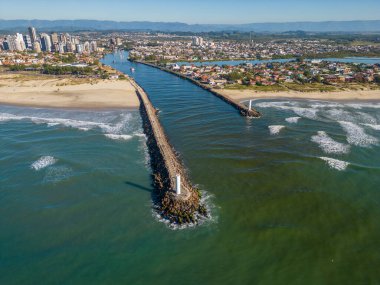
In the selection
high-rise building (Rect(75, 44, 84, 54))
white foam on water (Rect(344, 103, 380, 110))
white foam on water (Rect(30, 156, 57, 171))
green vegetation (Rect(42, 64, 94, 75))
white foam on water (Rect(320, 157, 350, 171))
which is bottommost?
white foam on water (Rect(30, 156, 57, 171))

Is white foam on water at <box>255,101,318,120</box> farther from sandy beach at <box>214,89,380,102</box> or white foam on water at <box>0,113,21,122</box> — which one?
white foam on water at <box>0,113,21,122</box>

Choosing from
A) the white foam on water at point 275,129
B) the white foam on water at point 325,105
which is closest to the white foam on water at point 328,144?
the white foam on water at point 275,129

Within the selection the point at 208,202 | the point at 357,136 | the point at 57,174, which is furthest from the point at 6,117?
the point at 357,136

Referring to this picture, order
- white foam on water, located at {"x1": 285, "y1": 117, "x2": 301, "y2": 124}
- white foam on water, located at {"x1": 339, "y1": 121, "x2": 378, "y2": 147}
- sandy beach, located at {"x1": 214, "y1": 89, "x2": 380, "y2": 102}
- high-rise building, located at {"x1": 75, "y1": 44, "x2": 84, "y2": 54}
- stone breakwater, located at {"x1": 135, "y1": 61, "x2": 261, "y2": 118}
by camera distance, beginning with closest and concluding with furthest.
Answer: white foam on water, located at {"x1": 339, "y1": 121, "x2": 378, "y2": 147}
white foam on water, located at {"x1": 285, "y1": 117, "x2": 301, "y2": 124}
stone breakwater, located at {"x1": 135, "y1": 61, "x2": 261, "y2": 118}
sandy beach, located at {"x1": 214, "y1": 89, "x2": 380, "y2": 102}
high-rise building, located at {"x1": 75, "y1": 44, "x2": 84, "y2": 54}

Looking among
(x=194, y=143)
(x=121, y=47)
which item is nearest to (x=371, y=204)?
(x=194, y=143)

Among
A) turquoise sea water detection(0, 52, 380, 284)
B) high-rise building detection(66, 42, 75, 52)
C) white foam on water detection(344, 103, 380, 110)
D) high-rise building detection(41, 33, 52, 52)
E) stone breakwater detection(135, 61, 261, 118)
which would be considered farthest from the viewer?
high-rise building detection(41, 33, 52, 52)

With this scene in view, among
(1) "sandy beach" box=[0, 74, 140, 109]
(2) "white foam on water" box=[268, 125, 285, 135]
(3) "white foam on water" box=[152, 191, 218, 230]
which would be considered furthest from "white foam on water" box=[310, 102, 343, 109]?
(3) "white foam on water" box=[152, 191, 218, 230]

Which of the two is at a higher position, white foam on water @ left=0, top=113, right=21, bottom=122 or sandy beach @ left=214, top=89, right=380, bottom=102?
sandy beach @ left=214, top=89, right=380, bottom=102

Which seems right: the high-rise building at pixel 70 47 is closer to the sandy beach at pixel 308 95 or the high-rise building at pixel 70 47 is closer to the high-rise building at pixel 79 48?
the high-rise building at pixel 79 48
